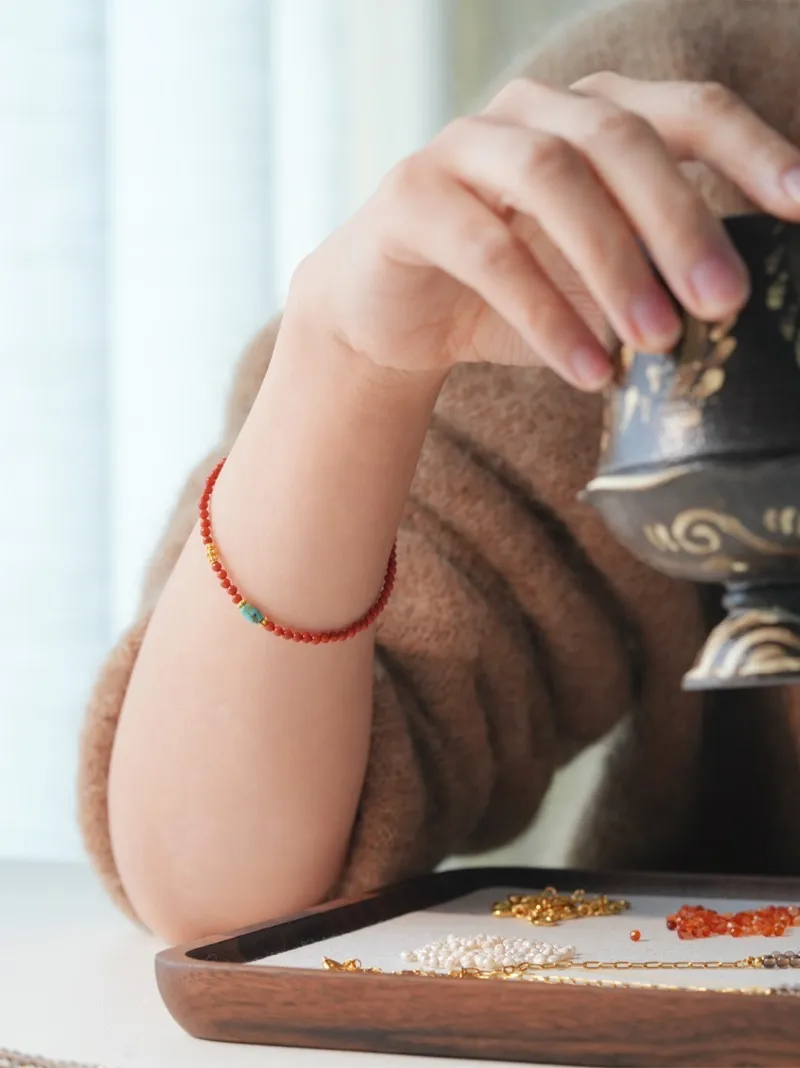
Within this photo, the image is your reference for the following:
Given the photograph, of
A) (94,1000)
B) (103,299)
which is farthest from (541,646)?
(103,299)

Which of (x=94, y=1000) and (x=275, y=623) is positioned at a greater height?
(x=275, y=623)

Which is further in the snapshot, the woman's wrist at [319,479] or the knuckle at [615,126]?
the woman's wrist at [319,479]

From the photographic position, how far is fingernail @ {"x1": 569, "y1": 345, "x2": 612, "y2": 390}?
34 centimetres

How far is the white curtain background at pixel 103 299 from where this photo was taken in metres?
1.09

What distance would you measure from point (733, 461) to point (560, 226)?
91 millimetres

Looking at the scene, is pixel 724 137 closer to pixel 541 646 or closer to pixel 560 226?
pixel 560 226

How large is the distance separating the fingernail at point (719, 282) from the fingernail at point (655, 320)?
1 cm

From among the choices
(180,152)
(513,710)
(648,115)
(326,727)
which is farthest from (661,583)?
(180,152)

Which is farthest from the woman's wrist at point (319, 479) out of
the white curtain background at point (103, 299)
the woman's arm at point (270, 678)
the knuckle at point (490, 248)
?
the white curtain background at point (103, 299)

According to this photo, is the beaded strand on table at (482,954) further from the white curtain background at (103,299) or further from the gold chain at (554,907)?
the white curtain background at (103,299)

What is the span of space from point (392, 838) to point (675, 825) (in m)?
0.22

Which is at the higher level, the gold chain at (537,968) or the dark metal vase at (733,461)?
the dark metal vase at (733,461)

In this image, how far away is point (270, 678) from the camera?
0.55 m

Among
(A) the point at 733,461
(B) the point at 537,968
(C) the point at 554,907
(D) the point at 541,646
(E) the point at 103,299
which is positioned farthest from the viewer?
(E) the point at 103,299
